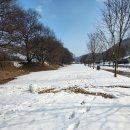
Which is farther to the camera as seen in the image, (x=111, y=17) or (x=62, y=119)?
(x=111, y=17)

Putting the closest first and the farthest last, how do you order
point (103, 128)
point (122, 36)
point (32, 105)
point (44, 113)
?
point (103, 128)
point (44, 113)
point (32, 105)
point (122, 36)

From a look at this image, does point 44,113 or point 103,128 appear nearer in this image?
point 103,128

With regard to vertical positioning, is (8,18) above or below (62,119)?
above

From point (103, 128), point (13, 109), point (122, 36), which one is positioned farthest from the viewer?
point (122, 36)

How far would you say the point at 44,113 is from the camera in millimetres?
9164

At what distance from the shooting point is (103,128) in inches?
292

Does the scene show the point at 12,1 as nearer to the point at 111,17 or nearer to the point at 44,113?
the point at 111,17

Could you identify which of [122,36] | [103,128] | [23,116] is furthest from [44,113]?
[122,36]

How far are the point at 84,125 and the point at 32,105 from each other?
350 cm

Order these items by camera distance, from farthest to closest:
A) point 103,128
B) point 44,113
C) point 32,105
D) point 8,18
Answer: point 8,18 < point 32,105 < point 44,113 < point 103,128

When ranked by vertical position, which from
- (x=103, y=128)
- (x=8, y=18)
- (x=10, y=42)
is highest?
(x=8, y=18)

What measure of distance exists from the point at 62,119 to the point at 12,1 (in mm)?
29474

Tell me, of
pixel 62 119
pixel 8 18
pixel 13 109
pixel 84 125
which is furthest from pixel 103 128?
pixel 8 18

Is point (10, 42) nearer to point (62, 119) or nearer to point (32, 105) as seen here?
point (32, 105)
